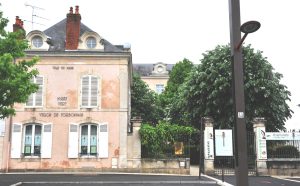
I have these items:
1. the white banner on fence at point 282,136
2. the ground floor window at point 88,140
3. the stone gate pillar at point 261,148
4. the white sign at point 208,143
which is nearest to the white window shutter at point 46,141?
the ground floor window at point 88,140

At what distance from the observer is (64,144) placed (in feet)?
74.1

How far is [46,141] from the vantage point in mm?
22500

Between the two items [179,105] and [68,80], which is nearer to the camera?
[68,80]

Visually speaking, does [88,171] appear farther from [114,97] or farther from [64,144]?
[114,97]

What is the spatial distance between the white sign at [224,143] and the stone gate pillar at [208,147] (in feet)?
9.42

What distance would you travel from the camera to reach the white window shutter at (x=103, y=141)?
22.5m

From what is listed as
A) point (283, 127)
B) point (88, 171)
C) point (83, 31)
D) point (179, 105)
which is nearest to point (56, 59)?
point (83, 31)

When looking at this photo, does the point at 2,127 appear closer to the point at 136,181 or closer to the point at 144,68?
the point at 136,181

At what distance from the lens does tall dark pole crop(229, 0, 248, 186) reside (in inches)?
269

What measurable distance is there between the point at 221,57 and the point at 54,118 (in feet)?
36.6

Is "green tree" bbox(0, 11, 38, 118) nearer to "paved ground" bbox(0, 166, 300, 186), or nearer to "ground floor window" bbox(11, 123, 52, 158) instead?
"paved ground" bbox(0, 166, 300, 186)

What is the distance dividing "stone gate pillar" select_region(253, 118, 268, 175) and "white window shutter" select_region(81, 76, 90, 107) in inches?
367

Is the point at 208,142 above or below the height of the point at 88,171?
above

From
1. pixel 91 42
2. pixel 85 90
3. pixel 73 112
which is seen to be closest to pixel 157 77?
pixel 91 42
